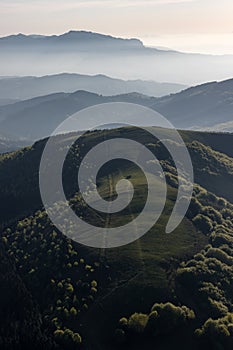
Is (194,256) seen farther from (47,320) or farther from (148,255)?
(47,320)

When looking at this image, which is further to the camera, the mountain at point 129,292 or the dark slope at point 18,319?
the dark slope at point 18,319

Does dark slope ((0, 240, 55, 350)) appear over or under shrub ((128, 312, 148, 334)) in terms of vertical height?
under

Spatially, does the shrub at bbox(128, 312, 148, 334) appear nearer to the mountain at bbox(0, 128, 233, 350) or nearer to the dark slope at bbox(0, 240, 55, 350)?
the mountain at bbox(0, 128, 233, 350)

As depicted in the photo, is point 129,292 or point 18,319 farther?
point 18,319

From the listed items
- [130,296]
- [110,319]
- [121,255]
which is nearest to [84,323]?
[110,319]

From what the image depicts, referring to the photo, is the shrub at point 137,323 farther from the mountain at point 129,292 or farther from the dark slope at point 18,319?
the dark slope at point 18,319

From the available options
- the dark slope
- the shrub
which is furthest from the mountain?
the dark slope

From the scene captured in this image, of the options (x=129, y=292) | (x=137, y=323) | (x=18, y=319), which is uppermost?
(x=129, y=292)

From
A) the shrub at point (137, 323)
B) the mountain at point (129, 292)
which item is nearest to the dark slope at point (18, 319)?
the mountain at point (129, 292)

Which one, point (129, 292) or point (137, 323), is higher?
point (129, 292)

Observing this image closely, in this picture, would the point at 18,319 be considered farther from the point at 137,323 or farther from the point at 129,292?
the point at 137,323

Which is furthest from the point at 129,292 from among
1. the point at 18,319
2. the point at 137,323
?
the point at 18,319
